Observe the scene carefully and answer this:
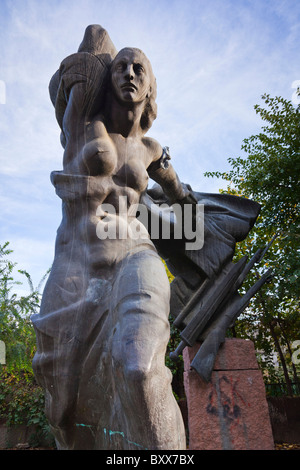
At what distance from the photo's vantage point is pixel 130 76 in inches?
80.0

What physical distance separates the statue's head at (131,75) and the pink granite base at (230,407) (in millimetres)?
2339

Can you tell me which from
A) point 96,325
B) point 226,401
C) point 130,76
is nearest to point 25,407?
point 226,401

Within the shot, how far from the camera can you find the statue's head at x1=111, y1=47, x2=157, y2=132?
204cm

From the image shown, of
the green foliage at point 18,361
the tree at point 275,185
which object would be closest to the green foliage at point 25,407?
the green foliage at point 18,361

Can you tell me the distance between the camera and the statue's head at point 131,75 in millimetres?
2039

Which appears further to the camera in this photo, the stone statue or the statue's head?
the statue's head

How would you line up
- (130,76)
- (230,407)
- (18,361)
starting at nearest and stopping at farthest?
(130,76) < (230,407) < (18,361)

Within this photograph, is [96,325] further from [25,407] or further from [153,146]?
[25,407]

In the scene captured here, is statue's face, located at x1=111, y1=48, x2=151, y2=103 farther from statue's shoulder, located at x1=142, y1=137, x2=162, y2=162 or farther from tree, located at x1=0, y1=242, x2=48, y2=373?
tree, located at x1=0, y1=242, x2=48, y2=373

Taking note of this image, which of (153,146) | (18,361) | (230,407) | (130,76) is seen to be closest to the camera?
(130,76)

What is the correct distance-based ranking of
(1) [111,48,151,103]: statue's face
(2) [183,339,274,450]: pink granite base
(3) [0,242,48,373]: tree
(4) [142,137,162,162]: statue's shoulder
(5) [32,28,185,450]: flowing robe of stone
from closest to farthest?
1. (5) [32,28,185,450]: flowing robe of stone
2. (1) [111,48,151,103]: statue's face
3. (4) [142,137,162,162]: statue's shoulder
4. (2) [183,339,274,450]: pink granite base
5. (3) [0,242,48,373]: tree

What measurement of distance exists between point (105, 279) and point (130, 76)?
3.72 feet

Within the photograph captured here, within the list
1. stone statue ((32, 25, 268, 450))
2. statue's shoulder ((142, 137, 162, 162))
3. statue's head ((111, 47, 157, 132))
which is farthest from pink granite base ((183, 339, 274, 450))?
statue's head ((111, 47, 157, 132))

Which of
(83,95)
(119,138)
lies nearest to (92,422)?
(119,138)
